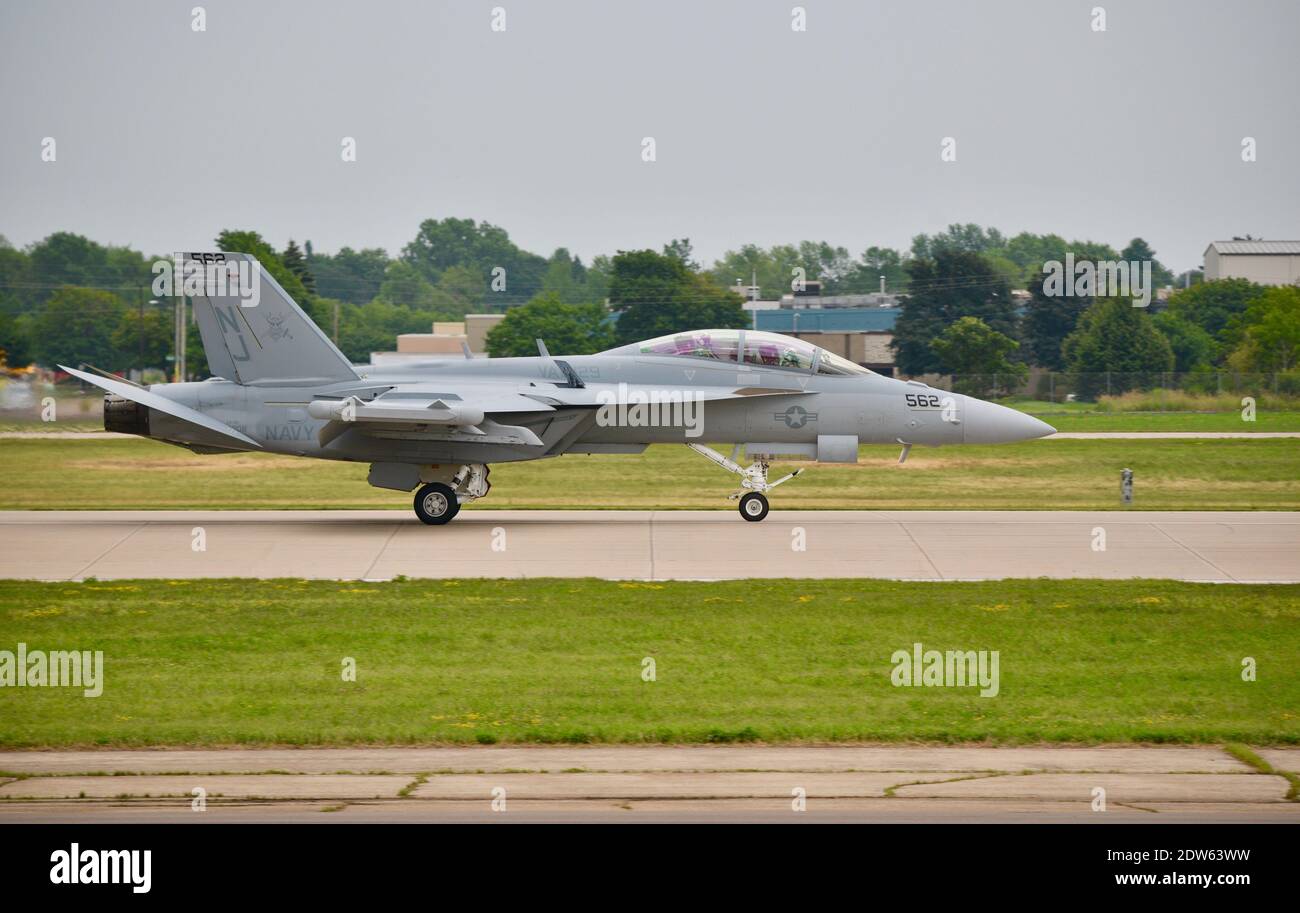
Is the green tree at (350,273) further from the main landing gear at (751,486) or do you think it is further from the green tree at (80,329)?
the main landing gear at (751,486)

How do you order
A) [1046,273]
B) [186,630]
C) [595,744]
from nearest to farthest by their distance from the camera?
[595,744] → [186,630] → [1046,273]

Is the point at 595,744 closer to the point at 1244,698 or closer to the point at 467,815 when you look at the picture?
the point at 467,815

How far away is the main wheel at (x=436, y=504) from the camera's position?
960 inches

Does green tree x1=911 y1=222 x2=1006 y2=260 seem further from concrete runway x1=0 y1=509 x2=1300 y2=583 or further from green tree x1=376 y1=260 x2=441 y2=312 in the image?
concrete runway x1=0 y1=509 x2=1300 y2=583

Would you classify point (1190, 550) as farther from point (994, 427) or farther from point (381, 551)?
point (381, 551)

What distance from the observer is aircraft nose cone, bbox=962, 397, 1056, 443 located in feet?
81.6

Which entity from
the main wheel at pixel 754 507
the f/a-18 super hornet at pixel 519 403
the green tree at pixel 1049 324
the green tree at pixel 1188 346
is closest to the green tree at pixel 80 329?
the green tree at pixel 1049 324

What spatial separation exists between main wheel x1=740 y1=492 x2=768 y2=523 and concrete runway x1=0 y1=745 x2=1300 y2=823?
45.0ft

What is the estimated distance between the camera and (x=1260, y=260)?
116 m

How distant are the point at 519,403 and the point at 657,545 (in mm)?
3597

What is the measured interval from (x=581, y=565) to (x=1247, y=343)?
220 ft

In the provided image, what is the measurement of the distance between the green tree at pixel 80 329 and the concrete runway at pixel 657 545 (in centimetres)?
5579

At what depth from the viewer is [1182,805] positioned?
31.0 feet
